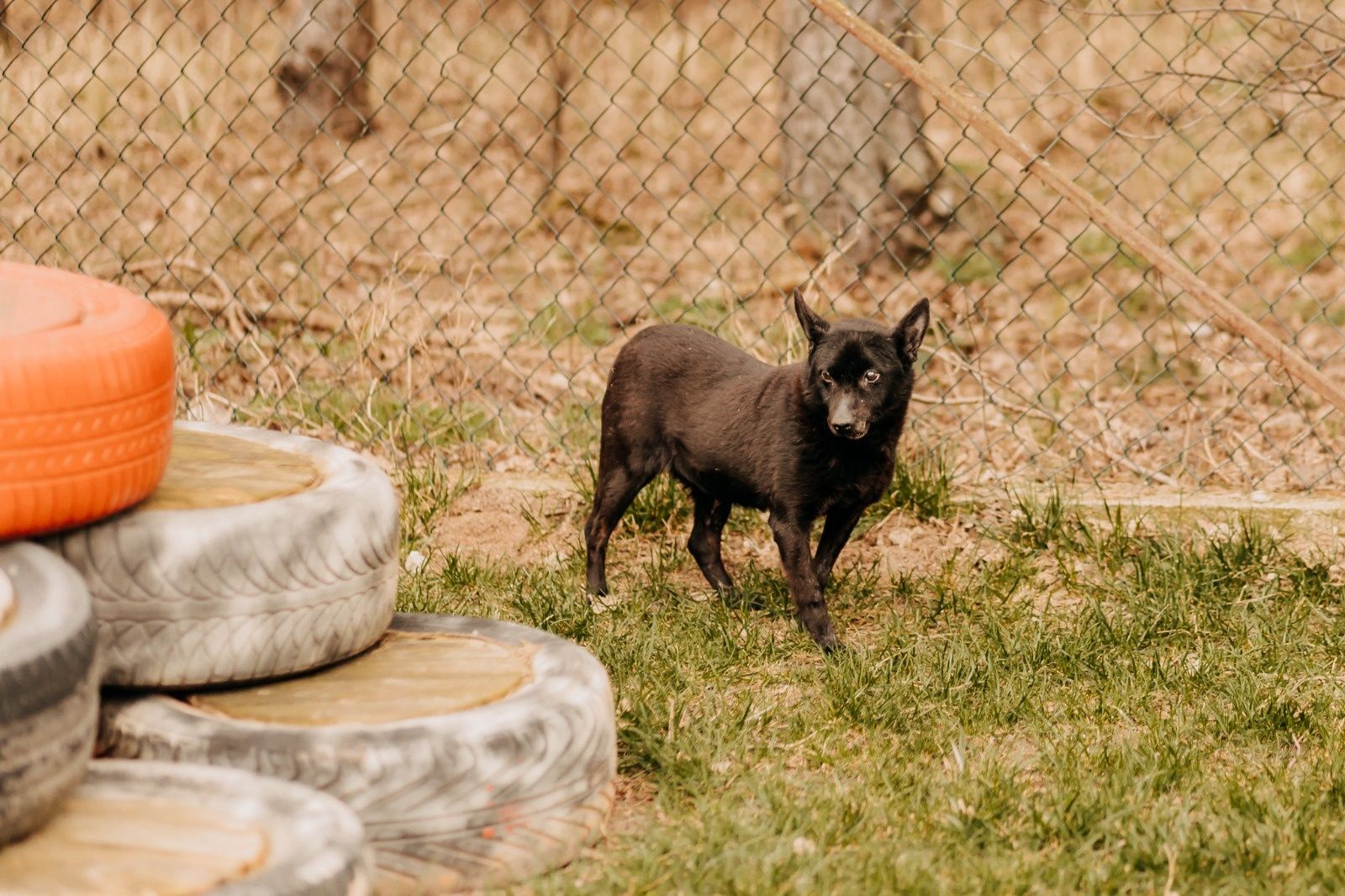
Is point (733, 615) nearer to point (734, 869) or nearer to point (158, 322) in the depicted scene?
point (734, 869)

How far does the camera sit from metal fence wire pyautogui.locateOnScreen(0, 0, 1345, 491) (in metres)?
6.43

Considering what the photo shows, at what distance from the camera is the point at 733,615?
16.6 ft

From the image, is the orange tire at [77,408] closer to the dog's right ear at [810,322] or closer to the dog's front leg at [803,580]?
the dog's right ear at [810,322]

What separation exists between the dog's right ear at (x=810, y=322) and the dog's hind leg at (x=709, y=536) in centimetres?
86

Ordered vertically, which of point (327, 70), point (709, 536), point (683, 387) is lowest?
point (327, 70)

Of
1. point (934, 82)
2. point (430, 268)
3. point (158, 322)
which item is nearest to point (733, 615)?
point (934, 82)

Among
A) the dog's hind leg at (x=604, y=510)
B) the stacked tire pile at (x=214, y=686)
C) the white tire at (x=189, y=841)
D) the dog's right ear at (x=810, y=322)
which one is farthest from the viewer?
the dog's hind leg at (x=604, y=510)

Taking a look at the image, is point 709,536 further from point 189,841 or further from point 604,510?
point 189,841

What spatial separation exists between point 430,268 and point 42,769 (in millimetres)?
6788

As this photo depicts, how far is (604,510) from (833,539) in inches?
32.0

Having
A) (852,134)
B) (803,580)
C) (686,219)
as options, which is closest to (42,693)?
(803,580)

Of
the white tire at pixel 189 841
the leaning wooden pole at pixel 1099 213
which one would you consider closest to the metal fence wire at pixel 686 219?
the leaning wooden pole at pixel 1099 213

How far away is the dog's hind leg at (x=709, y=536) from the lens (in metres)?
5.51

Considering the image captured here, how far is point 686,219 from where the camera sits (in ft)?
35.4
